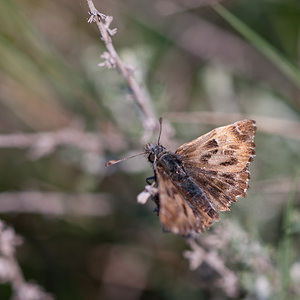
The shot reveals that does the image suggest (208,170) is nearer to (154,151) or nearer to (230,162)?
(230,162)

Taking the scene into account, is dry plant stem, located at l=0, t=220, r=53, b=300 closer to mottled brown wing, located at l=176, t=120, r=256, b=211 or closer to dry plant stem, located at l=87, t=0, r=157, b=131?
dry plant stem, located at l=87, t=0, r=157, b=131

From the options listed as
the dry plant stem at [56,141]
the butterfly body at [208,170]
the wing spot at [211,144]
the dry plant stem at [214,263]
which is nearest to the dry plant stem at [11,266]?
the dry plant stem at [56,141]

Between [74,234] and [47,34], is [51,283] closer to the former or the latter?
[74,234]

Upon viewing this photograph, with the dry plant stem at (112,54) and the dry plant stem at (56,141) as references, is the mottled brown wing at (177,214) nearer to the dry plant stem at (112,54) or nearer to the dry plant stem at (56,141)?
the dry plant stem at (112,54)

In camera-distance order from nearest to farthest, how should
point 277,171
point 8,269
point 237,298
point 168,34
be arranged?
point 8,269 < point 237,298 < point 277,171 < point 168,34

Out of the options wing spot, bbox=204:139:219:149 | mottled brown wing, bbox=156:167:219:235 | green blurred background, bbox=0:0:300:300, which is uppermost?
green blurred background, bbox=0:0:300:300

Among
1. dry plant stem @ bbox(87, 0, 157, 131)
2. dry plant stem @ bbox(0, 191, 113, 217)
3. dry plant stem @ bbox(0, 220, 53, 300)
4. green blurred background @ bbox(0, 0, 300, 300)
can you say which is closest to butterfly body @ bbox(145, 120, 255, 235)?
dry plant stem @ bbox(87, 0, 157, 131)

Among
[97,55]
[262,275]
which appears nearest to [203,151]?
[262,275]
